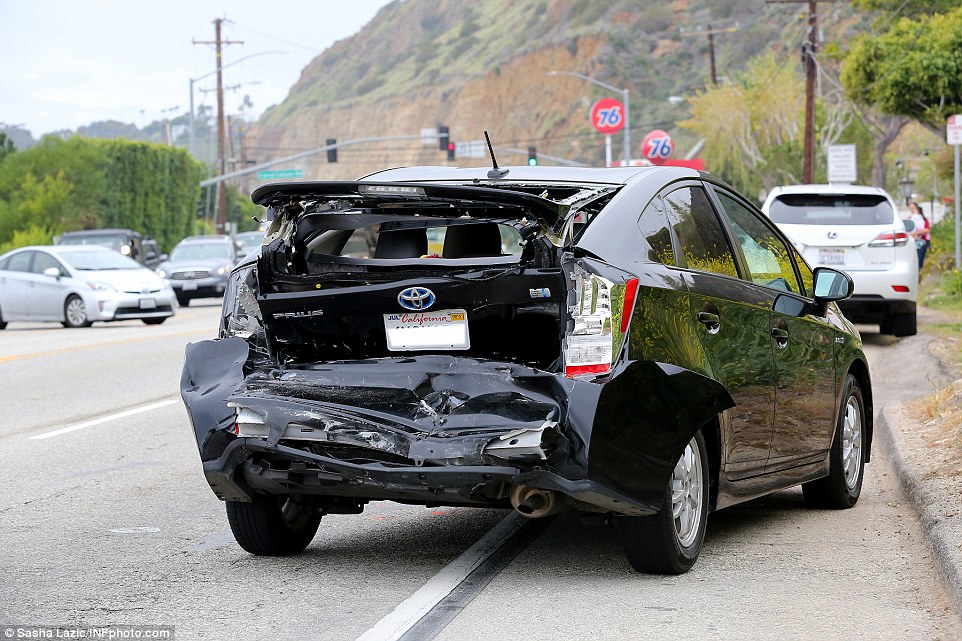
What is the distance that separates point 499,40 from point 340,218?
154 metres

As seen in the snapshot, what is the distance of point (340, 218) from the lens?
19.8 ft

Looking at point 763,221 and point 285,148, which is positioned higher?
point 285,148

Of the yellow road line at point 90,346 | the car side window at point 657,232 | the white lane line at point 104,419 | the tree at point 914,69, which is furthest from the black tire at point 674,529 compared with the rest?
the tree at point 914,69

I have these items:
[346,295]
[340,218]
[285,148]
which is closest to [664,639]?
[346,295]

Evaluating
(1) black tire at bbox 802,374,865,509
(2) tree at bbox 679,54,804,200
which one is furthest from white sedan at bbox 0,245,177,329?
(2) tree at bbox 679,54,804,200

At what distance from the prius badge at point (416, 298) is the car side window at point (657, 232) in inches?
35.8

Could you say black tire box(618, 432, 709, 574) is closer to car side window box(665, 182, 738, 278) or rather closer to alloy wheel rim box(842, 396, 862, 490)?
car side window box(665, 182, 738, 278)

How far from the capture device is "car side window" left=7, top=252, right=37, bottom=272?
1034 inches

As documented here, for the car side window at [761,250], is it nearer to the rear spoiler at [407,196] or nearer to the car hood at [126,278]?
the rear spoiler at [407,196]

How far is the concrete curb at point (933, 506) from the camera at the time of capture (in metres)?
5.79

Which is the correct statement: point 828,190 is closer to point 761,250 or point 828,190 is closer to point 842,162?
point 761,250

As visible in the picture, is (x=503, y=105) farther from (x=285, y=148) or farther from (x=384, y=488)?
(x=384, y=488)

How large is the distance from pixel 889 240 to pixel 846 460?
10043 mm

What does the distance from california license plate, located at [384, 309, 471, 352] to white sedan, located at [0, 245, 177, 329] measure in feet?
66.8
